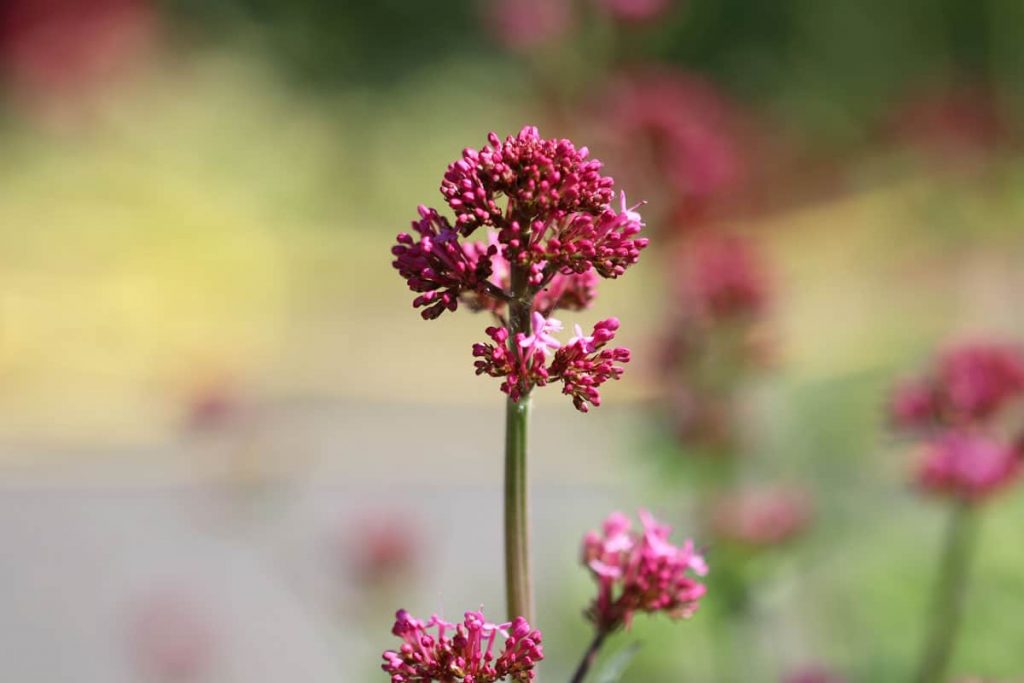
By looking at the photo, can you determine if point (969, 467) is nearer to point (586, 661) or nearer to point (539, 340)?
point (586, 661)

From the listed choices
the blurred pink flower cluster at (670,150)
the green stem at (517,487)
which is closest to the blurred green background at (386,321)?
the blurred pink flower cluster at (670,150)

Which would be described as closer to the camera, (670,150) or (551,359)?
(551,359)

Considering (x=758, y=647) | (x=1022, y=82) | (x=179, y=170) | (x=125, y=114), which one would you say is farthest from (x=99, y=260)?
(x=758, y=647)

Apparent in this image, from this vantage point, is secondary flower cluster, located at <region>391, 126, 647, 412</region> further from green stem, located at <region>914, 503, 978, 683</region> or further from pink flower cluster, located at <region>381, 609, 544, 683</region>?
green stem, located at <region>914, 503, 978, 683</region>

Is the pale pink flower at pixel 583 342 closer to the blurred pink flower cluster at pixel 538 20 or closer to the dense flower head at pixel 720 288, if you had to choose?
the dense flower head at pixel 720 288

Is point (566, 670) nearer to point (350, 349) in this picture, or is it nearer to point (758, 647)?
point (758, 647)

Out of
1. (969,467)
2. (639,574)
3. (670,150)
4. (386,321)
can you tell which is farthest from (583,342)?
(386,321)

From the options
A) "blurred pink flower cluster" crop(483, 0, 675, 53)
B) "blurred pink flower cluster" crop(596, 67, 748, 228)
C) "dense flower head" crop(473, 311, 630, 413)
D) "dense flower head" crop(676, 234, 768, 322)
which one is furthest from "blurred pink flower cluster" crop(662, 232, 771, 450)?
"dense flower head" crop(473, 311, 630, 413)
